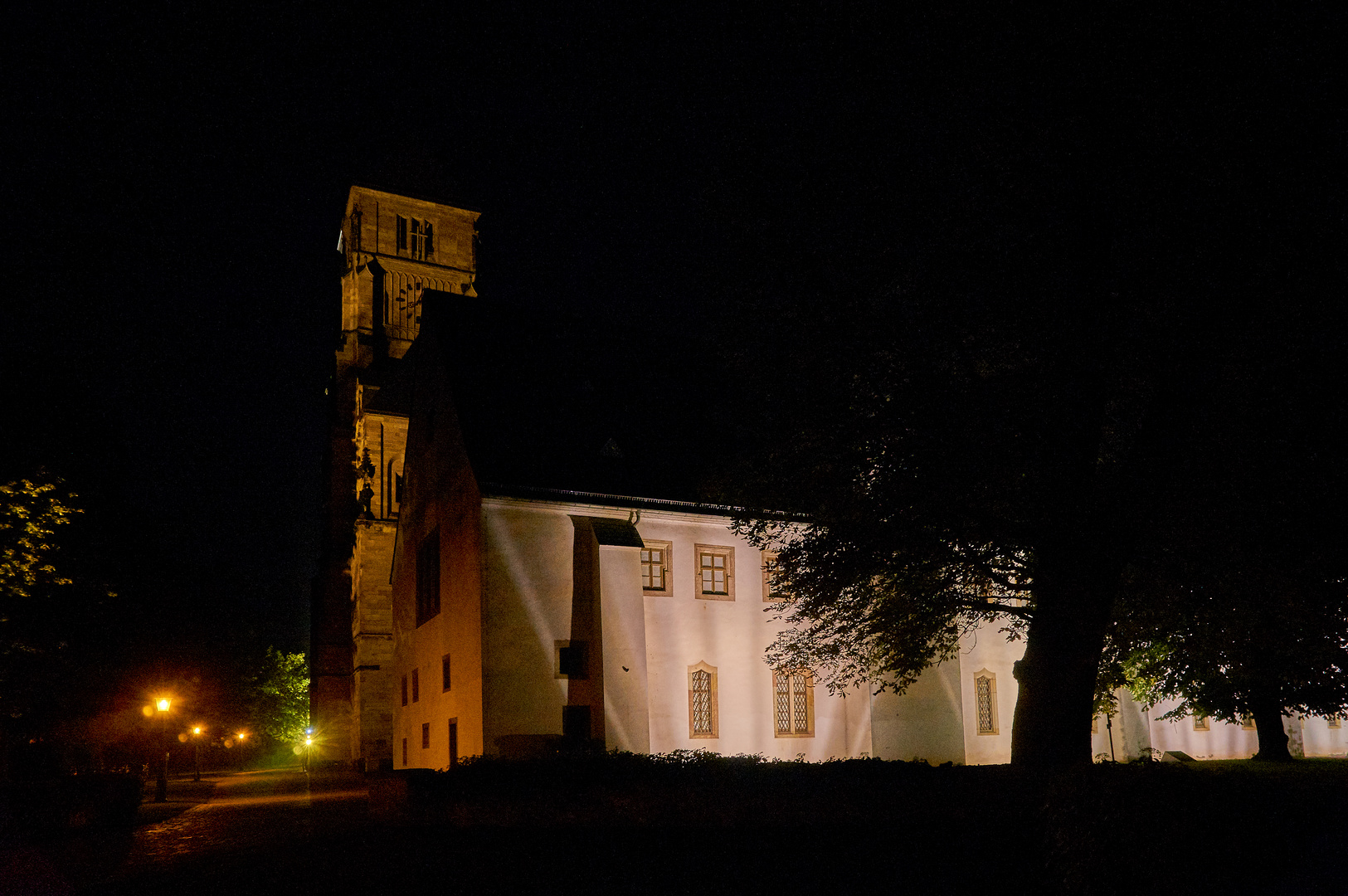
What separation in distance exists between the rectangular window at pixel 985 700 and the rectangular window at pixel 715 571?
28.1 feet

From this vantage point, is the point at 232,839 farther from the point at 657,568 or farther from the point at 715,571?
the point at 715,571

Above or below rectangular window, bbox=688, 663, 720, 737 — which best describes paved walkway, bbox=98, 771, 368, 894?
below

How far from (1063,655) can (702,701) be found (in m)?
13.8

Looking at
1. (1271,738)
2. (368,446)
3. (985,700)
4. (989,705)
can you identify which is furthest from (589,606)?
(368,446)

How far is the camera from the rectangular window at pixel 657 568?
2892 cm

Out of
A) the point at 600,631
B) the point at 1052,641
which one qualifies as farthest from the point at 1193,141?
the point at 600,631

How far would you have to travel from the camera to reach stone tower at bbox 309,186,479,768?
45.5 m

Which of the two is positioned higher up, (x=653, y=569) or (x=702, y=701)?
(x=653, y=569)

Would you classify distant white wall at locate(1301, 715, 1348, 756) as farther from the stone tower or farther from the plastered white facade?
the stone tower

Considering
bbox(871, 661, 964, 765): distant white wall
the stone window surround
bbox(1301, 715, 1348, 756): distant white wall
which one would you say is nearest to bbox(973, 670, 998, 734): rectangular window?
the stone window surround

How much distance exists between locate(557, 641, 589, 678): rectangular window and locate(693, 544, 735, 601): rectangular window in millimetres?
4233

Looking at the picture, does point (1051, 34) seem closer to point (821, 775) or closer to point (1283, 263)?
point (1283, 263)

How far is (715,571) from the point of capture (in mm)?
30109

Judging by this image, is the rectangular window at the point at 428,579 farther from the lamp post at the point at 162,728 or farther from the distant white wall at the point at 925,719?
the distant white wall at the point at 925,719
